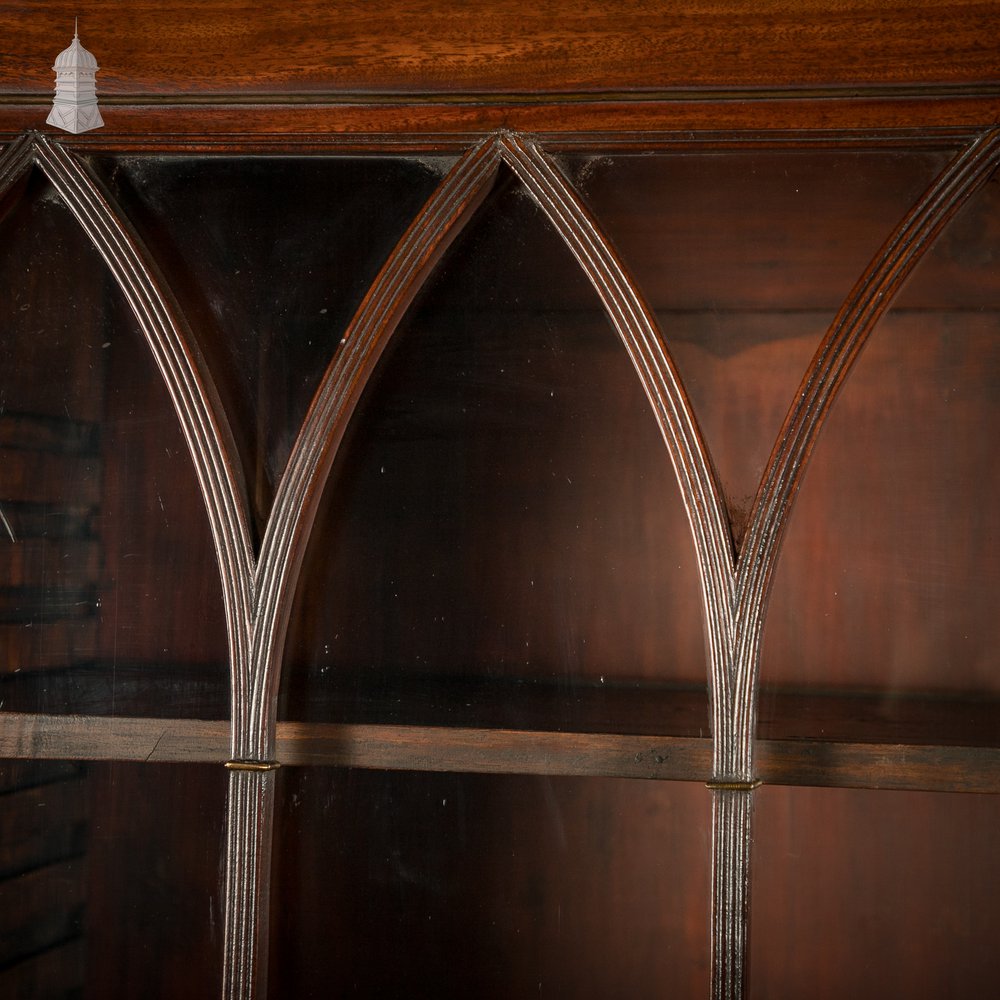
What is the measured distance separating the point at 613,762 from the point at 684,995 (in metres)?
0.44

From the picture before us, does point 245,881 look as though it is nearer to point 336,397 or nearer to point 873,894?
point 336,397

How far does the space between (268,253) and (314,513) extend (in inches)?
20.0

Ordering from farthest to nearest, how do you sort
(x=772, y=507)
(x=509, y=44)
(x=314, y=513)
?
(x=314, y=513) → (x=772, y=507) → (x=509, y=44)

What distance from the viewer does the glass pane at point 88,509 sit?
187 centimetres

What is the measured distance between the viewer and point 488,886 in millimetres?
1792

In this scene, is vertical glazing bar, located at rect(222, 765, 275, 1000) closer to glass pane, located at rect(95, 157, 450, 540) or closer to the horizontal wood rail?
the horizontal wood rail

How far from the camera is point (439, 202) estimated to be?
71.4 inches

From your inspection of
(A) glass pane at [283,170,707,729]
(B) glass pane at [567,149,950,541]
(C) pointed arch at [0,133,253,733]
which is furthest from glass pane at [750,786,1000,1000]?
(C) pointed arch at [0,133,253,733]

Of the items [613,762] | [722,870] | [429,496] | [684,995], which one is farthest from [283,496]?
[684,995]

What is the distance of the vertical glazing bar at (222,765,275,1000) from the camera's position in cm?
177

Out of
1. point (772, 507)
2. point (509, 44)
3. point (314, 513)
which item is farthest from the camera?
point (314, 513)

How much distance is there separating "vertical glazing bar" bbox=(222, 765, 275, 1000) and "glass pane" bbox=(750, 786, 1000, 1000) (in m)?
0.89

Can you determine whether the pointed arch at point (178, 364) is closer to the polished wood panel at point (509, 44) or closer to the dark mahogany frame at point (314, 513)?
the dark mahogany frame at point (314, 513)

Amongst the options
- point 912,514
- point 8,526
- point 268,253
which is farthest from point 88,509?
point 912,514
